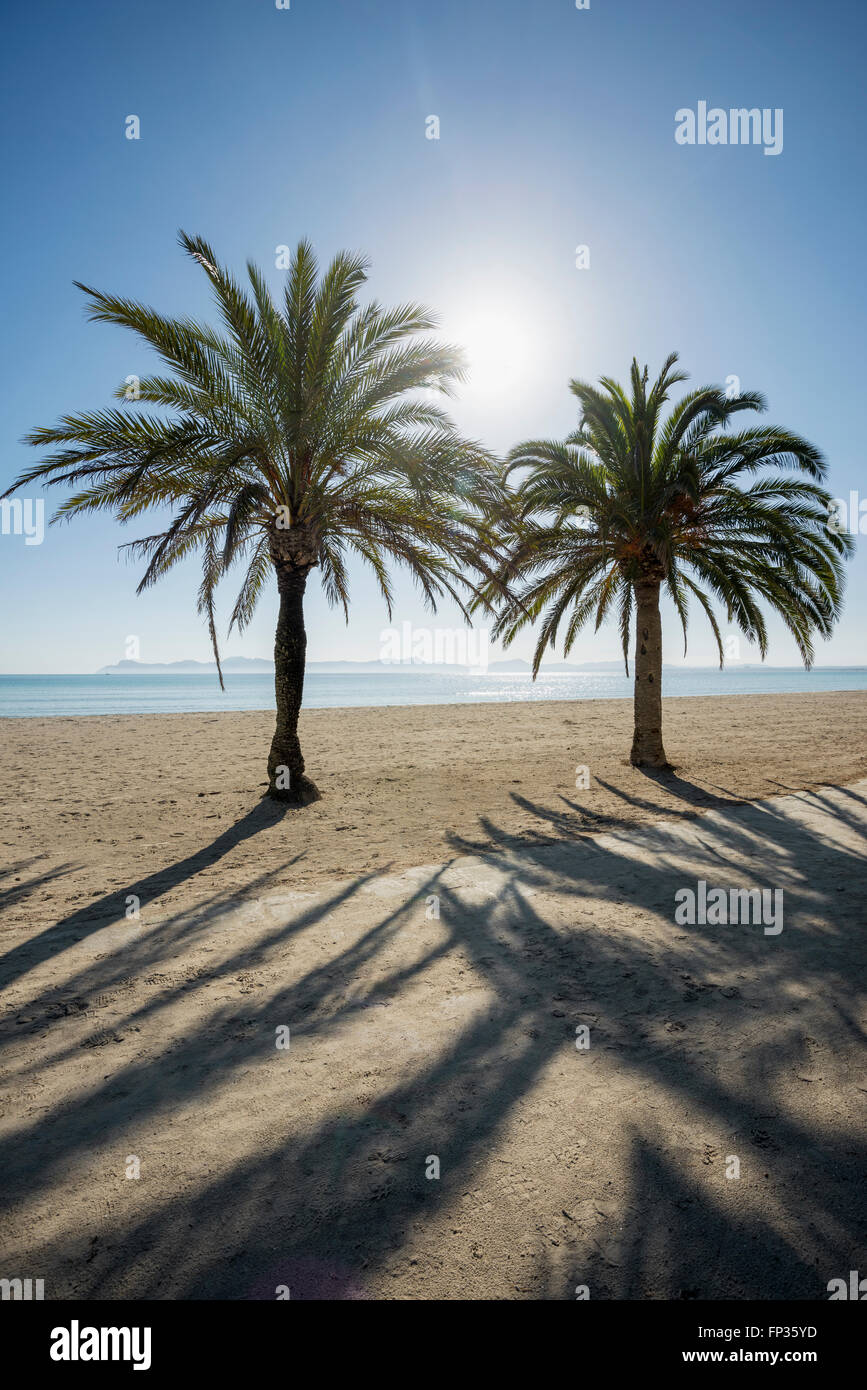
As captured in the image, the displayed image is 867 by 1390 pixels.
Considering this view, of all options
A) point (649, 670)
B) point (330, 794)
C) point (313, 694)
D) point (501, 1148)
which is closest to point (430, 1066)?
point (501, 1148)

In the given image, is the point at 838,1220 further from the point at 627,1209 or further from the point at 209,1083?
the point at 209,1083

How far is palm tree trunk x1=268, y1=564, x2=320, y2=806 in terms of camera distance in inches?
385

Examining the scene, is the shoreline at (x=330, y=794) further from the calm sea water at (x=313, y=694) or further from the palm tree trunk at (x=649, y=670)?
the calm sea water at (x=313, y=694)

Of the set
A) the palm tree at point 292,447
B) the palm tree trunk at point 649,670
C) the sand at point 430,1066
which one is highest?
the palm tree at point 292,447

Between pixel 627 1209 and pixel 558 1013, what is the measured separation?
1337 millimetres

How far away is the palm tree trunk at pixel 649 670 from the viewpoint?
468 inches

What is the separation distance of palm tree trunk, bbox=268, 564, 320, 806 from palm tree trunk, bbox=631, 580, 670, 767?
20.2 ft

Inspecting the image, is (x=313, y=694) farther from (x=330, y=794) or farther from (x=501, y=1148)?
(x=501, y=1148)

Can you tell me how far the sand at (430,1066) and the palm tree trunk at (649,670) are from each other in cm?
438

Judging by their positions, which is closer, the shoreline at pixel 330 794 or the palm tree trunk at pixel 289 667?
the shoreline at pixel 330 794

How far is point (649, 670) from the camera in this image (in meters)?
11.9

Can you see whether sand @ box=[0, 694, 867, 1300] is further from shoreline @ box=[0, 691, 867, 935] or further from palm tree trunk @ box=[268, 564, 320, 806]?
palm tree trunk @ box=[268, 564, 320, 806]

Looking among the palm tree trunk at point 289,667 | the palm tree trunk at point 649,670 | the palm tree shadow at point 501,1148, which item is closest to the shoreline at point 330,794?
the palm tree trunk at point 649,670
